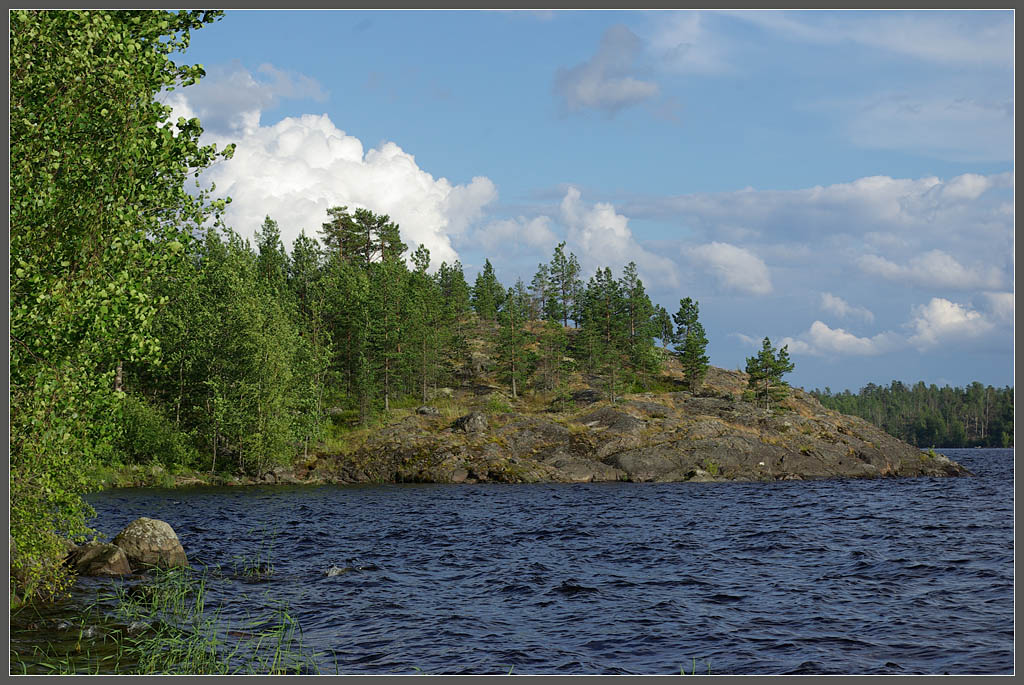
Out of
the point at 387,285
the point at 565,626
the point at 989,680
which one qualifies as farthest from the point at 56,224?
the point at 387,285

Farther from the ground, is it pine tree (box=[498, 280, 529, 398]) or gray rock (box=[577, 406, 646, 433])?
pine tree (box=[498, 280, 529, 398])

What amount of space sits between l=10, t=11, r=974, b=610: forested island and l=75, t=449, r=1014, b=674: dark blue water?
A: 7.83m

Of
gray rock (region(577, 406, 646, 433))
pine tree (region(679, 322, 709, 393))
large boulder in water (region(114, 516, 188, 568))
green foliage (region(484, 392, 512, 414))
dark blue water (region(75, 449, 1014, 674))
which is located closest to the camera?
dark blue water (region(75, 449, 1014, 674))

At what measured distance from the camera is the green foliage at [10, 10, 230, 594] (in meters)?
13.4

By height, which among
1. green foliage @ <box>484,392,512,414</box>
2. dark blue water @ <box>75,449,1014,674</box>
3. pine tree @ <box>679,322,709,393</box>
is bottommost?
dark blue water @ <box>75,449,1014,674</box>

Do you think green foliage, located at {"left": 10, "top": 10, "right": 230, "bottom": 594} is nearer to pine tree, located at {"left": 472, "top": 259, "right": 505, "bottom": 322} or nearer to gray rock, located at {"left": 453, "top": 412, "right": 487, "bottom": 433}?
gray rock, located at {"left": 453, "top": 412, "right": 487, "bottom": 433}

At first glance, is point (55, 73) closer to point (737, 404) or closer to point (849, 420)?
point (737, 404)

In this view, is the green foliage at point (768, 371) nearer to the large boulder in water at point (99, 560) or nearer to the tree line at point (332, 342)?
the tree line at point (332, 342)

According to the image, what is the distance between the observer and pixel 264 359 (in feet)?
208

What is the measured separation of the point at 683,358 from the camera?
4259 inches

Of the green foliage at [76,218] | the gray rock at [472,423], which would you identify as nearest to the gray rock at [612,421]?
the gray rock at [472,423]

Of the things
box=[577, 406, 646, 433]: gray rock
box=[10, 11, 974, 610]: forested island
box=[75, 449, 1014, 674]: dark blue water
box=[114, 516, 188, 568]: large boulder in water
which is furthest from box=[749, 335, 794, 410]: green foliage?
box=[114, 516, 188, 568]: large boulder in water

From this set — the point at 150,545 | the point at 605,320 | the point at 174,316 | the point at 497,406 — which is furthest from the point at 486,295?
the point at 150,545

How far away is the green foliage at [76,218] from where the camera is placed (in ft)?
44.0
